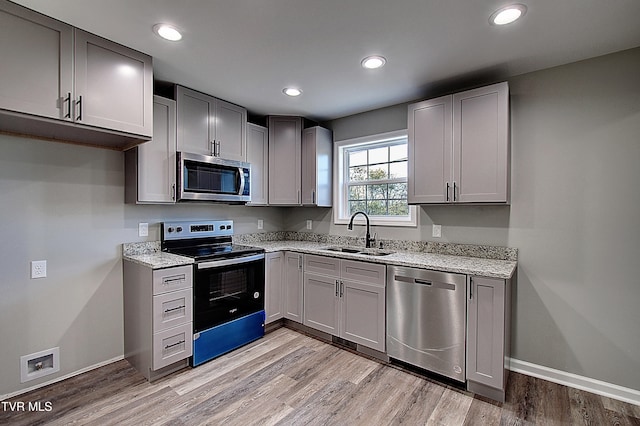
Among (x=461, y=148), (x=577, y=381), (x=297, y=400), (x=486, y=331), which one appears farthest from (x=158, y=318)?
(x=577, y=381)

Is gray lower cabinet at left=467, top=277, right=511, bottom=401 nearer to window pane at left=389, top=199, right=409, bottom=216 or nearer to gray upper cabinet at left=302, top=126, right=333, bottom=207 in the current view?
window pane at left=389, top=199, right=409, bottom=216

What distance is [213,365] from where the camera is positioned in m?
2.56

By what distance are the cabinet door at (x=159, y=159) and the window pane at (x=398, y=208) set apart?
2.25 m

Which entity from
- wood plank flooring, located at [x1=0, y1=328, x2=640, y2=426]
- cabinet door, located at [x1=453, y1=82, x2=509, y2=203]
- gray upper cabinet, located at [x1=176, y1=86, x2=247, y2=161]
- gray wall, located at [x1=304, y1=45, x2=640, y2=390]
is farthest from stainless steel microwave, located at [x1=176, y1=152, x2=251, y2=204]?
gray wall, located at [x1=304, y1=45, x2=640, y2=390]

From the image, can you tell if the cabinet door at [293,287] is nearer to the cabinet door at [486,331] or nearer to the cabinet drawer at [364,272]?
the cabinet drawer at [364,272]

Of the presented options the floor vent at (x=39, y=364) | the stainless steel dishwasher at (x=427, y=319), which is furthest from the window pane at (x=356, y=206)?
the floor vent at (x=39, y=364)

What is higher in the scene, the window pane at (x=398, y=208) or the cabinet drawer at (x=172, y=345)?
the window pane at (x=398, y=208)

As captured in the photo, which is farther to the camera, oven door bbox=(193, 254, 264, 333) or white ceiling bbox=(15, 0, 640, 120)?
oven door bbox=(193, 254, 264, 333)

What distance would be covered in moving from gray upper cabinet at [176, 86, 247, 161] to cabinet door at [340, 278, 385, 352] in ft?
6.03

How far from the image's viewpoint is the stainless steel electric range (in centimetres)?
256

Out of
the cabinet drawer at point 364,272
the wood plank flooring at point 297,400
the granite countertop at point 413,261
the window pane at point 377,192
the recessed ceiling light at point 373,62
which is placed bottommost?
the wood plank flooring at point 297,400

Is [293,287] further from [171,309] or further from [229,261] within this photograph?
[171,309]

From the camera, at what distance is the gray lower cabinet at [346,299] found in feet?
8.70

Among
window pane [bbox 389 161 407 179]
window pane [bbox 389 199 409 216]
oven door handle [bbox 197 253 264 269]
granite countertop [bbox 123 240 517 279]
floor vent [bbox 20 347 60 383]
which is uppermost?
window pane [bbox 389 161 407 179]
